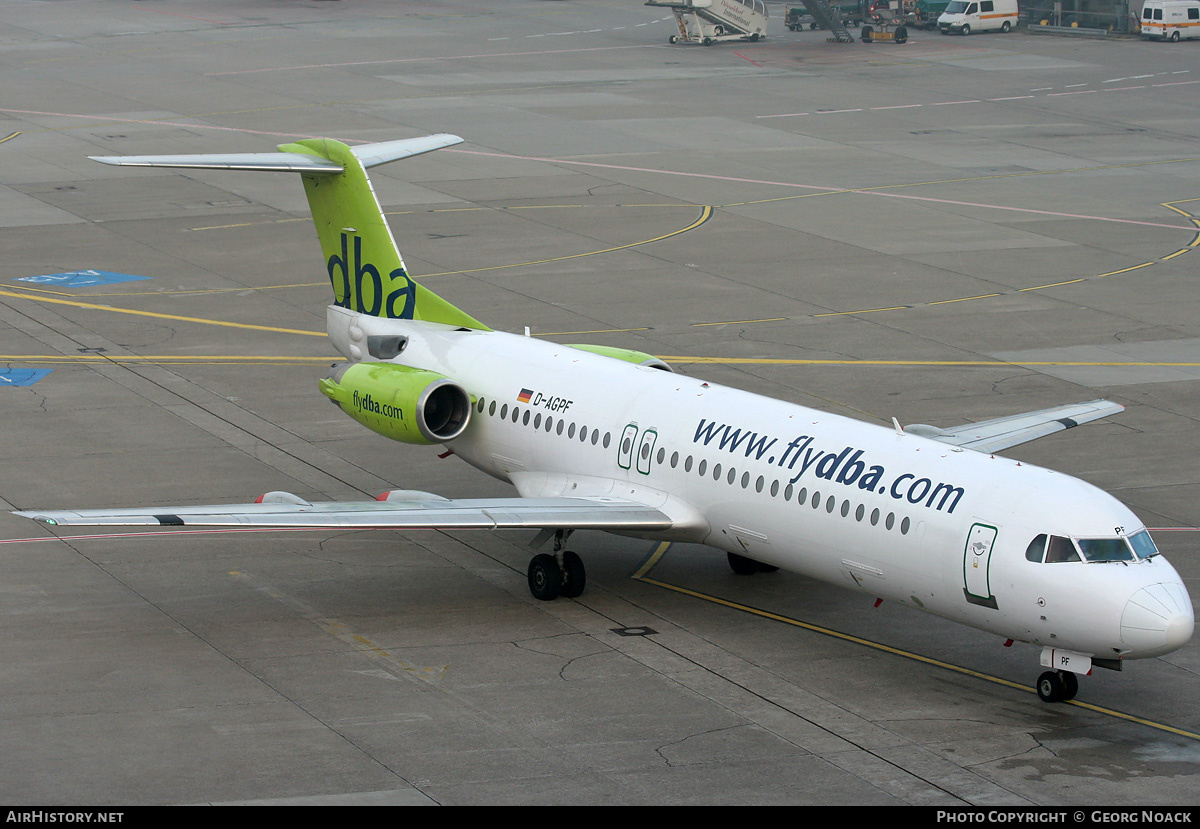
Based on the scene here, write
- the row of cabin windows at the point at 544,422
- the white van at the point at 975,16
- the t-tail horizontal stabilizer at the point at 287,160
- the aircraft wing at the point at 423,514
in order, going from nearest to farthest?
the aircraft wing at the point at 423,514 → the row of cabin windows at the point at 544,422 → the t-tail horizontal stabilizer at the point at 287,160 → the white van at the point at 975,16

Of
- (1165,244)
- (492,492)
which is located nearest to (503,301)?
(492,492)

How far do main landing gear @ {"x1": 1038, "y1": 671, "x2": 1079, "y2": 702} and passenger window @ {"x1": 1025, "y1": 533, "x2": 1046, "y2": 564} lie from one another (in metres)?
1.74

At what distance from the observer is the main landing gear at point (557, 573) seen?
2494cm

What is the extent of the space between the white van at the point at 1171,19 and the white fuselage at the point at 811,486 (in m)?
76.6

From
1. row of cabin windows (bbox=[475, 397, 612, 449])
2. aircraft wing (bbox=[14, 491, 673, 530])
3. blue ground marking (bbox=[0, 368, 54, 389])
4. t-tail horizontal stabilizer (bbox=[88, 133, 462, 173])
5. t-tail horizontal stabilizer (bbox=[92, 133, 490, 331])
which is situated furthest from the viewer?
blue ground marking (bbox=[0, 368, 54, 389])

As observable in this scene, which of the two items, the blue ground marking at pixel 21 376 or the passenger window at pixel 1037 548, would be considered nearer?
the passenger window at pixel 1037 548

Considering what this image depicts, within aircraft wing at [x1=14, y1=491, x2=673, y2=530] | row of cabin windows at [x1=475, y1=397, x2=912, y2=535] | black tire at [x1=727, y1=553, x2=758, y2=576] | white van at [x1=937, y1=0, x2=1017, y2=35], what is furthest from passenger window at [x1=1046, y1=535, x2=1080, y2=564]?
white van at [x1=937, y1=0, x2=1017, y2=35]

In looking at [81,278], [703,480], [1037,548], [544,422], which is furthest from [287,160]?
[81,278]

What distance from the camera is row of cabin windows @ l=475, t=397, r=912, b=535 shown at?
22000 millimetres

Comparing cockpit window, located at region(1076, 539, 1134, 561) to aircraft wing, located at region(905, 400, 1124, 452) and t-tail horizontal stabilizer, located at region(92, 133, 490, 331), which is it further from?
t-tail horizontal stabilizer, located at region(92, 133, 490, 331)

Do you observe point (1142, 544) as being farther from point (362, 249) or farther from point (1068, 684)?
point (362, 249)

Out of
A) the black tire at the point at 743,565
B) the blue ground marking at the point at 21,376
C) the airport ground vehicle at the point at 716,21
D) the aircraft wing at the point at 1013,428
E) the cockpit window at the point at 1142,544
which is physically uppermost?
the airport ground vehicle at the point at 716,21

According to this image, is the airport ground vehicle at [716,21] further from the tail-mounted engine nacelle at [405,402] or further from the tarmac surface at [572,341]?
the tail-mounted engine nacelle at [405,402]

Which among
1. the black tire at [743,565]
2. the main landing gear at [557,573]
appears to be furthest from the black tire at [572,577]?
the black tire at [743,565]
